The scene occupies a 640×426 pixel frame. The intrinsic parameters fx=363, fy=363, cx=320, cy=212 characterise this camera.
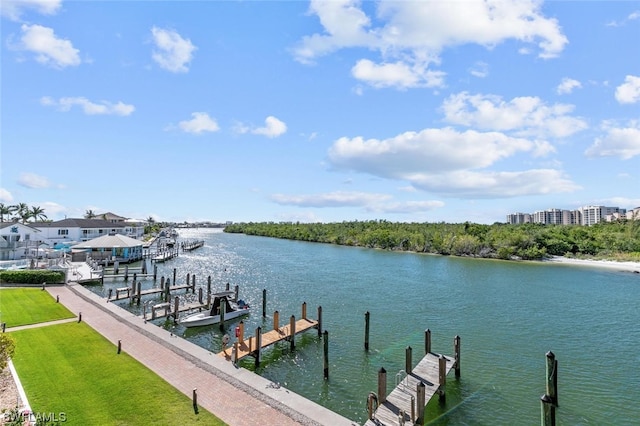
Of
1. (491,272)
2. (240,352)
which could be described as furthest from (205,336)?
(491,272)

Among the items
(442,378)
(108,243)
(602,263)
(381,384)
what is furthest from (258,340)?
(602,263)

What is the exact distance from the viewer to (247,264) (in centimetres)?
6781

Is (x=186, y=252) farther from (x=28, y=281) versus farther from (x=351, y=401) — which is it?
(x=351, y=401)

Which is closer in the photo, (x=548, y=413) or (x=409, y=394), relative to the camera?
(x=548, y=413)

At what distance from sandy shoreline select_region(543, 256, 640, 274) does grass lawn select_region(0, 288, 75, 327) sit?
276 ft

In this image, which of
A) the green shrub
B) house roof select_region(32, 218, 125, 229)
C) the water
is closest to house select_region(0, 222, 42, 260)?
house roof select_region(32, 218, 125, 229)

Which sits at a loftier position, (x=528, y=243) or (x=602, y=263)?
(x=528, y=243)

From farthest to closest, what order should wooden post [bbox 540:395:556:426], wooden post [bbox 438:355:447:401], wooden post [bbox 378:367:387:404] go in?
wooden post [bbox 438:355:447:401], wooden post [bbox 378:367:387:404], wooden post [bbox 540:395:556:426]

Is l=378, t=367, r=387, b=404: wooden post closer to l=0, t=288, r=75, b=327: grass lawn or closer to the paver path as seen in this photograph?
the paver path

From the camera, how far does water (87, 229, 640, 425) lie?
17578 millimetres

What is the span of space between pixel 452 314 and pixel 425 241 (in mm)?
68163

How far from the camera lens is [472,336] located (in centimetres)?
2705

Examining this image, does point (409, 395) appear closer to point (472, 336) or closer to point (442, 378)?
point (442, 378)

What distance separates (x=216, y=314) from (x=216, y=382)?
539 inches
